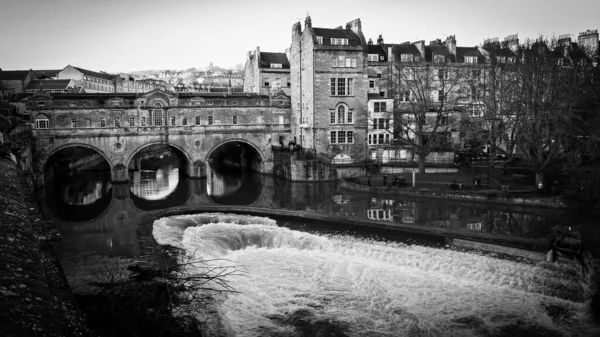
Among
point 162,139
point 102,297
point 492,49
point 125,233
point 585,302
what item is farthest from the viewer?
point 162,139

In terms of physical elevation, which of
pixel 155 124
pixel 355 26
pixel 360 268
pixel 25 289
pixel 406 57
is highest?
pixel 355 26

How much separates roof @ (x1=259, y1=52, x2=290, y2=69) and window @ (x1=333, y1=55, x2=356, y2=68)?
14.4 m

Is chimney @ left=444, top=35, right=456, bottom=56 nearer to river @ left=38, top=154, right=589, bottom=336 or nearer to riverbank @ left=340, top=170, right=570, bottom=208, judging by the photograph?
riverbank @ left=340, top=170, right=570, bottom=208

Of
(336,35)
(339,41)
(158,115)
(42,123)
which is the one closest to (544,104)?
(339,41)

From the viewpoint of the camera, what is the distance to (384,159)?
48.1 m

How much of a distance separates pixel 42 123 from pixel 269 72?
25873mm

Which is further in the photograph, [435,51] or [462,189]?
[435,51]

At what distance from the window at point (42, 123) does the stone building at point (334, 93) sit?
2290cm

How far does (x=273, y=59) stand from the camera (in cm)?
6094

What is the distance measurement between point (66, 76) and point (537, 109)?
71.4 meters

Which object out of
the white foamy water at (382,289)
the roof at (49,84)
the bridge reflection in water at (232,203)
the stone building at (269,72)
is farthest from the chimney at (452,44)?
the roof at (49,84)

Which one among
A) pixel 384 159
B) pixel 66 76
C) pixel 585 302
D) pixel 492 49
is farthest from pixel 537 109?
pixel 66 76

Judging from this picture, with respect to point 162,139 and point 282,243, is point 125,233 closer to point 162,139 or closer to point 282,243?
point 282,243

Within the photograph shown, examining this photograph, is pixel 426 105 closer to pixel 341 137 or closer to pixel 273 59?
pixel 341 137
